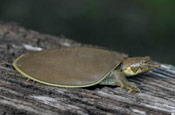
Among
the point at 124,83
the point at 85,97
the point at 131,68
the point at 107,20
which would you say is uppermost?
the point at 107,20

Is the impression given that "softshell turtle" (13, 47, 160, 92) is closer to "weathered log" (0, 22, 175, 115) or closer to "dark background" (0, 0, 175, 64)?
"weathered log" (0, 22, 175, 115)

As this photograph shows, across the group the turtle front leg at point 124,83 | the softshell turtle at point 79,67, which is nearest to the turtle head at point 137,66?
the softshell turtle at point 79,67

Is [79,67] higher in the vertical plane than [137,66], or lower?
lower

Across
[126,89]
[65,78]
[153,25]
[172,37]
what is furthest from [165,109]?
[153,25]

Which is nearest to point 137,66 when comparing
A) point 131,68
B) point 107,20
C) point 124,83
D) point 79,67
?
point 131,68

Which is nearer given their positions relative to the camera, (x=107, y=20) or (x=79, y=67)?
(x=79, y=67)

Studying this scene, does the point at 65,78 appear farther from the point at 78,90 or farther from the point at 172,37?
the point at 172,37

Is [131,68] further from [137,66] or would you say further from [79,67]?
[79,67]

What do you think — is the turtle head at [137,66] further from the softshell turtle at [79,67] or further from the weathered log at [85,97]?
the weathered log at [85,97]
